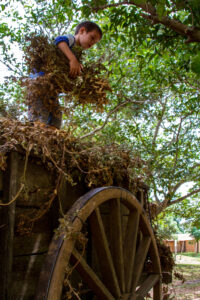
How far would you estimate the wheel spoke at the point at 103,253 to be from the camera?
1953 mm

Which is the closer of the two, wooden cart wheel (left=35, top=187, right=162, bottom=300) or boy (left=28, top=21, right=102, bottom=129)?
wooden cart wheel (left=35, top=187, right=162, bottom=300)

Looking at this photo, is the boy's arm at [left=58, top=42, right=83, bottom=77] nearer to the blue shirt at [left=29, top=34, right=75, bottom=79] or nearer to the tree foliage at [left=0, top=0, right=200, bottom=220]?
the blue shirt at [left=29, top=34, right=75, bottom=79]

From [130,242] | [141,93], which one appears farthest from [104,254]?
[141,93]

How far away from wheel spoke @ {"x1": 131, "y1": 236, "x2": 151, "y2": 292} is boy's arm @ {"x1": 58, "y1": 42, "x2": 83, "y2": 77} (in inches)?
61.0

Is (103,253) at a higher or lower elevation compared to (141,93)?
lower

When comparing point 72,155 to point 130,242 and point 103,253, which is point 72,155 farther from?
point 130,242

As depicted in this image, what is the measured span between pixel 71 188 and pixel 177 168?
511 centimetres

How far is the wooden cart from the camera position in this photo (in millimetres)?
1480

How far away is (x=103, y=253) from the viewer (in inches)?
78.5

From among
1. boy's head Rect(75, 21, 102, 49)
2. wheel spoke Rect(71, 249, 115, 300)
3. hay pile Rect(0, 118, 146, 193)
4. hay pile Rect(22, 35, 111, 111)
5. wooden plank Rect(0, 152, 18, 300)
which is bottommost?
wheel spoke Rect(71, 249, 115, 300)

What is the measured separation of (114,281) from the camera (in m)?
2.06

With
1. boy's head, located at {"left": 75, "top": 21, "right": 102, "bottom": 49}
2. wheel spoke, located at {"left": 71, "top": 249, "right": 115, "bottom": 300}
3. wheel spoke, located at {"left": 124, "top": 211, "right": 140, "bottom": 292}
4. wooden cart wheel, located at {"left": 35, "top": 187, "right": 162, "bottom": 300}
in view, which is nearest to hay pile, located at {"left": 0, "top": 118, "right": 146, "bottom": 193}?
wooden cart wheel, located at {"left": 35, "top": 187, "right": 162, "bottom": 300}

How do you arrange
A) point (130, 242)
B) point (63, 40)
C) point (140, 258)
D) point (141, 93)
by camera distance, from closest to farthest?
point (63, 40)
point (130, 242)
point (140, 258)
point (141, 93)

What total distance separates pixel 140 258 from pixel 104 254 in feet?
2.25
